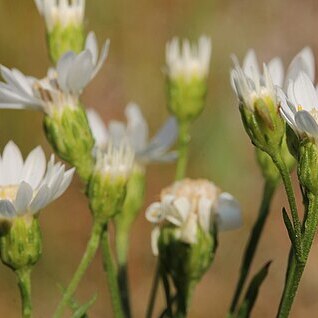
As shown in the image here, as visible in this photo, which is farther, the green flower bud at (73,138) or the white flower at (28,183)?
the green flower bud at (73,138)

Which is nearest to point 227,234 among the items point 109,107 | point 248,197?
point 248,197

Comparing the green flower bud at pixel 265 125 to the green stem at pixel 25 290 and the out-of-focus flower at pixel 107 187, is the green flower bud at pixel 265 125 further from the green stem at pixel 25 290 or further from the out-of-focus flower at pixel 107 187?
the green stem at pixel 25 290

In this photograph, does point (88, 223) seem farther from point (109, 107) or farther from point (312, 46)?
point (312, 46)

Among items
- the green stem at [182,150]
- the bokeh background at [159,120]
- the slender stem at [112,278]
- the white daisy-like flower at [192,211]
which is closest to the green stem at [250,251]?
the white daisy-like flower at [192,211]

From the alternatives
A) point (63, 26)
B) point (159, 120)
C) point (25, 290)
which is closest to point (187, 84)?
point (63, 26)

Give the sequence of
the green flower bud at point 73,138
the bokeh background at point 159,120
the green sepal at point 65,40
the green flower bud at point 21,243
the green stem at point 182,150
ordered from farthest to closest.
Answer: the bokeh background at point 159,120 → the green stem at point 182,150 → the green sepal at point 65,40 → the green flower bud at point 73,138 → the green flower bud at point 21,243

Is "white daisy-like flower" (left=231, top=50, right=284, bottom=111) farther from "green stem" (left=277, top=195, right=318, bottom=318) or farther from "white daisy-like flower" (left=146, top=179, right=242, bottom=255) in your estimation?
"white daisy-like flower" (left=146, top=179, right=242, bottom=255)

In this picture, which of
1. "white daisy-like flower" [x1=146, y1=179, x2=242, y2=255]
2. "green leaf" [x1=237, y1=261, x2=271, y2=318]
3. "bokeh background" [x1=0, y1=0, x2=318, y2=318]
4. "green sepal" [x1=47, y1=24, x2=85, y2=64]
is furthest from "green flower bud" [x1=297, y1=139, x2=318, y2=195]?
"bokeh background" [x1=0, y1=0, x2=318, y2=318]

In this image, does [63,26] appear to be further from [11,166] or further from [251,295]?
[251,295]
